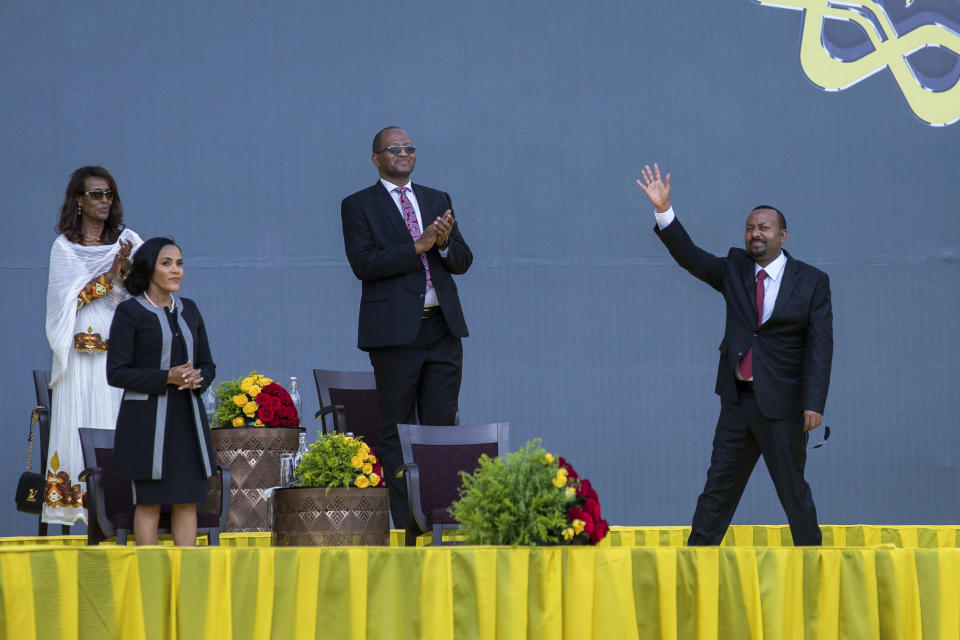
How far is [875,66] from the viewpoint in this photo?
691 cm

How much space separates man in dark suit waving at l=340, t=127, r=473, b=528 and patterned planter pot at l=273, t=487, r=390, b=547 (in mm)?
911

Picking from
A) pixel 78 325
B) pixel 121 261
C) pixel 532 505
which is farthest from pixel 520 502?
pixel 78 325

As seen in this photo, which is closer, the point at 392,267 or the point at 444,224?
the point at 444,224

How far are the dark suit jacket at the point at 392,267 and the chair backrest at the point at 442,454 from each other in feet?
1.77

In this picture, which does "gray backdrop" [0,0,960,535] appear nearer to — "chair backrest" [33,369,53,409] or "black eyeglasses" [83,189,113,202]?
"chair backrest" [33,369,53,409]

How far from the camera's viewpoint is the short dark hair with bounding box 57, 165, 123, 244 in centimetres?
479

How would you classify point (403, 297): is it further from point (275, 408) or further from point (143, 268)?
point (143, 268)

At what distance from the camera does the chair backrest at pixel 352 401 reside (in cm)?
527

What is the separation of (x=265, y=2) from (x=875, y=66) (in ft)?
→ 11.3

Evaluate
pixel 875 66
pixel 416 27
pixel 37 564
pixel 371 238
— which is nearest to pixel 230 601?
pixel 37 564

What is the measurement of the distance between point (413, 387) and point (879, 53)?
372cm

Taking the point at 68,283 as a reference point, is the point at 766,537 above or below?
below

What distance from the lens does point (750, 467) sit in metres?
4.60

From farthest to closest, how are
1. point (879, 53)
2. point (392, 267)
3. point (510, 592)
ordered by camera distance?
point (879, 53) → point (392, 267) → point (510, 592)
